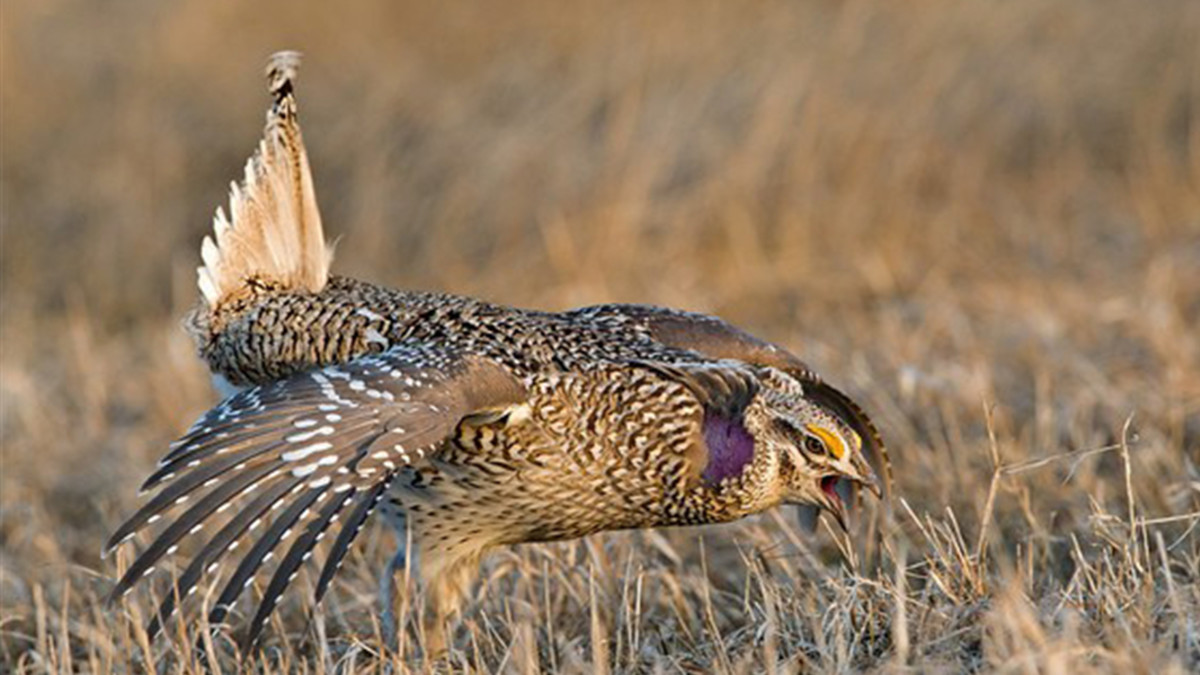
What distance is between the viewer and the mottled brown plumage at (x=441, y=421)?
12.0ft

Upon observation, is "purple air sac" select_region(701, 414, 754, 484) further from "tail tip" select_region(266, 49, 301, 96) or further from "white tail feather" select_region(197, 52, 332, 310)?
"tail tip" select_region(266, 49, 301, 96)

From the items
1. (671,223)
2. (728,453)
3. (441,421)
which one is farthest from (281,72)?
(671,223)

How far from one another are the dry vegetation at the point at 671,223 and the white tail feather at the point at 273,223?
756 millimetres

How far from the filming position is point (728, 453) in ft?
13.3

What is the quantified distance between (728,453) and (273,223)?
128 cm

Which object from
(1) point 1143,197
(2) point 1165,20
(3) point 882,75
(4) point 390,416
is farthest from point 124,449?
(2) point 1165,20

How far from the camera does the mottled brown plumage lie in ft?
12.0

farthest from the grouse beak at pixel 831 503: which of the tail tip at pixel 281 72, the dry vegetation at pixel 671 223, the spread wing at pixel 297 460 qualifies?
the tail tip at pixel 281 72

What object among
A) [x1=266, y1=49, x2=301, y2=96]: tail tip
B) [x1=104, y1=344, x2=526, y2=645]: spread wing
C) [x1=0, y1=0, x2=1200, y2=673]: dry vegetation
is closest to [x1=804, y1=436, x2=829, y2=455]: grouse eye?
[x1=0, y1=0, x2=1200, y2=673]: dry vegetation

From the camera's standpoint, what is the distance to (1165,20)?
9289 mm

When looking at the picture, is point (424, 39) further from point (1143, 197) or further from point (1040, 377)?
point (1040, 377)

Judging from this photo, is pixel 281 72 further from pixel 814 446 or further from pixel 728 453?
pixel 814 446

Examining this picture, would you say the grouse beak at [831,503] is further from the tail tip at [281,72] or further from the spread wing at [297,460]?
the tail tip at [281,72]

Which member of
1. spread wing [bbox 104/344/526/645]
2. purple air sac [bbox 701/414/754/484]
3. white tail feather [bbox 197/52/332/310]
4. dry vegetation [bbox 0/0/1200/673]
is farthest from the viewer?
dry vegetation [bbox 0/0/1200/673]
